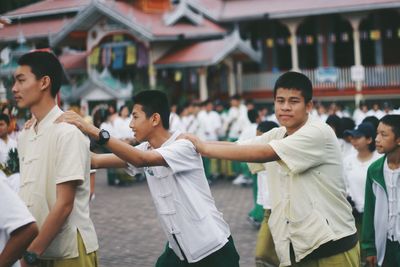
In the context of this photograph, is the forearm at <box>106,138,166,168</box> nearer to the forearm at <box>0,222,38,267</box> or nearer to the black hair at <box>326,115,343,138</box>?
the forearm at <box>0,222,38,267</box>

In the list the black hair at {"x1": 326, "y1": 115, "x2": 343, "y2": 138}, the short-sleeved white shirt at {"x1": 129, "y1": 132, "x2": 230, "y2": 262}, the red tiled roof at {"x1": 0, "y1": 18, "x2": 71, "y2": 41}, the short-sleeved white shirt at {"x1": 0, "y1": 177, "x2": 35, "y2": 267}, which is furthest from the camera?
the red tiled roof at {"x1": 0, "y1": 18, "x2": 71, "y2": 41}

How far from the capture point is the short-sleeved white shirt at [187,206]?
421 cm

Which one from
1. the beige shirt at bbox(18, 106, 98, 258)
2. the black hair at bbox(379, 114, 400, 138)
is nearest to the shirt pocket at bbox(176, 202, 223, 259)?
the beige shirt at bbox(18, 106, 98, 258)

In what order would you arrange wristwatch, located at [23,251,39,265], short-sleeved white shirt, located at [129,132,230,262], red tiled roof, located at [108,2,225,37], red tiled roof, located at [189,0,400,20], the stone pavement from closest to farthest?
wristwatch, located at [23,251,39,265] < short-sleeved white shirt, located at [129,132,230,262] < the stone pavement < red tiled roof, located at [189,0,400,20] < red tiled roof, located at [108,2,225,37]

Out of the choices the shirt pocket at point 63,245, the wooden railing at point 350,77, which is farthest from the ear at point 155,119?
the wooden railing at point 350,77

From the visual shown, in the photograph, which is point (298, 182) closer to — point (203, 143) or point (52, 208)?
point (203, 143)

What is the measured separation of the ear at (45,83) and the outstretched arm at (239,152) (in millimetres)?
953

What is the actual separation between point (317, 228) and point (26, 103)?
188 cm

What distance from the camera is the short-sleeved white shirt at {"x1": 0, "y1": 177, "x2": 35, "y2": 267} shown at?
2.78 meters

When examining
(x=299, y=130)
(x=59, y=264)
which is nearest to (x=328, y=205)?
(x=299, y=130)

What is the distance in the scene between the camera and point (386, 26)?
1035 inches

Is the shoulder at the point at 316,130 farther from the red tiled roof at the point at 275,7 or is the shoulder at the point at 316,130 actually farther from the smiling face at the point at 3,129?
the red tiled roof at the point at 275,7

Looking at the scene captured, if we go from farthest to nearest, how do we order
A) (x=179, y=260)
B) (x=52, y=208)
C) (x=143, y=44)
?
1. (x=143, y=44)
2. (x=179, y=260)
3. (x=52, y=208)

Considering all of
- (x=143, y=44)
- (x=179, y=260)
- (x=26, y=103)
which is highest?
(x=143, y=44)
